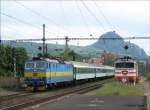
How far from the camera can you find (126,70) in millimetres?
43594

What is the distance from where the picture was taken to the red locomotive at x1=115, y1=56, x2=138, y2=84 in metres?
43.2

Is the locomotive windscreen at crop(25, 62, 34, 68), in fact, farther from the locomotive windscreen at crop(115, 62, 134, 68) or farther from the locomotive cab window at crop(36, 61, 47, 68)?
A: the locomotive windscreen at crop(115, 62, 134, 68)

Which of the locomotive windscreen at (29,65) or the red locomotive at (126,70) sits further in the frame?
the red locomotive at (126,70)

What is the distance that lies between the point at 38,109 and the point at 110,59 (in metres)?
131

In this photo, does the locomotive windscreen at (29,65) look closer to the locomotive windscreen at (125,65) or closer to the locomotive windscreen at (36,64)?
the locomotive windscreen at (36,64)

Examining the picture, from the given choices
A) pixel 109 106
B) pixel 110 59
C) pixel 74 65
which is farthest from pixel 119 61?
pixel 110 59

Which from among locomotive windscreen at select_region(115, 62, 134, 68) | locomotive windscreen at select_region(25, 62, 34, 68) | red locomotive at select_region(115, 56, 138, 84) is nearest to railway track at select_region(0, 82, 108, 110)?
locomotive windscreen at select_region(25, 62, 34, 68)

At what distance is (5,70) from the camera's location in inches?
3191

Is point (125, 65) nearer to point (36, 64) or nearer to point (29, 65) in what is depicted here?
point (36, 64)

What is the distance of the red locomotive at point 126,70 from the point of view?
43219 mm

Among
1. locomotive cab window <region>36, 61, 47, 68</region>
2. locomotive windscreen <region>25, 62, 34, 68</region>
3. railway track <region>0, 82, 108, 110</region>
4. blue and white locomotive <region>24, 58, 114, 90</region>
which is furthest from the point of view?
locomotive windscreen <region>25, 62, 34, 68</region>

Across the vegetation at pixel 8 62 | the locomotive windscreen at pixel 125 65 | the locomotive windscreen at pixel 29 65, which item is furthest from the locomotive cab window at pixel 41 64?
the vegetation at pixel 8 62

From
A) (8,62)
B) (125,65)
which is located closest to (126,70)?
(125,65)

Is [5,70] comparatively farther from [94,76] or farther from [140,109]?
[140,109]
